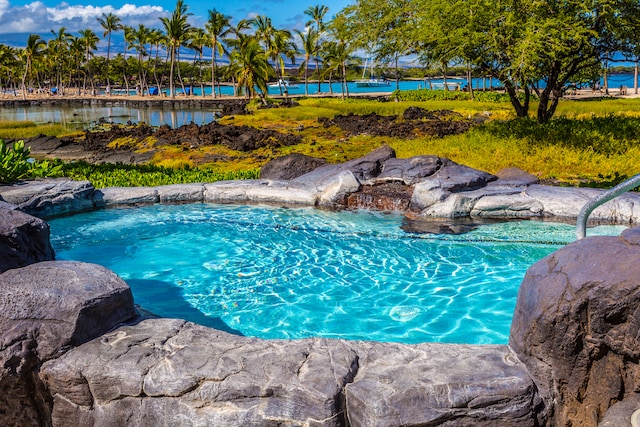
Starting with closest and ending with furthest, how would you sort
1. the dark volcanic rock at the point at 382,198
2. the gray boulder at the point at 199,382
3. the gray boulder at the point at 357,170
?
the gray boulder at the point at 199,382
the dark volcanic rock at the point at 382,198
the gray boulder at the point at 357,170

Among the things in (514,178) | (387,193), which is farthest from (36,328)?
(514,178)

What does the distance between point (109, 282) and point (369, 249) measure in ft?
18.7

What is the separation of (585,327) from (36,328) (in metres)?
4.60

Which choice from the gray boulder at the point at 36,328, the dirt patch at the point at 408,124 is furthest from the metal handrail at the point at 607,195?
the dirt patch at the point at 408,124

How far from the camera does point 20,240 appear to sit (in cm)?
663

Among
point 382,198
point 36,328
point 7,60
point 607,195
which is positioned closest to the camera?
point 607,195

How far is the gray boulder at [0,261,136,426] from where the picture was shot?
16.4ft

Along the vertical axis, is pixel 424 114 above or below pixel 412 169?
above

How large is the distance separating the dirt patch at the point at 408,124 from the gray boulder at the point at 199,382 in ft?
68.1

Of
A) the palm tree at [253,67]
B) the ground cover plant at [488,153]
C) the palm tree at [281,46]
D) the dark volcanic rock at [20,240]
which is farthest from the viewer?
the palm tree at [281,46]

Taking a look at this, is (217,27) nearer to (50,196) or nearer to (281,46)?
(281,46)

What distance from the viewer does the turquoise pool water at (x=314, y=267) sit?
758 cm

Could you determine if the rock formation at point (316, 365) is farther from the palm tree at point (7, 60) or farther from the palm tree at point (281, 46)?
the palm tree at point (7, 60)

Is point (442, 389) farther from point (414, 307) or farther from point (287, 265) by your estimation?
point (287, 265)
